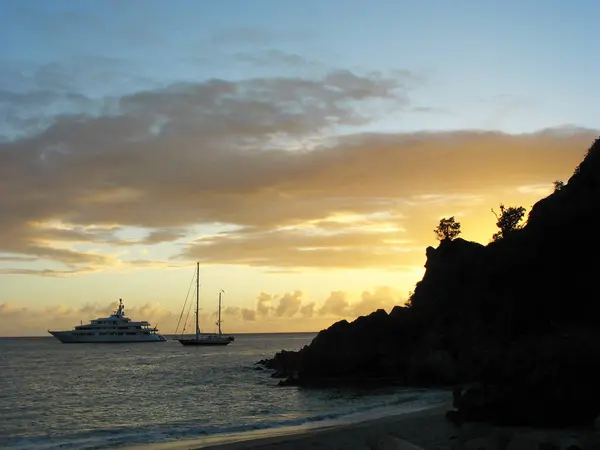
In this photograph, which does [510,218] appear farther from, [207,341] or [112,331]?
[112,331]

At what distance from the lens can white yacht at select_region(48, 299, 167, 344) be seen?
183 m

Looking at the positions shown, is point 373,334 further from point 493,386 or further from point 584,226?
point 493,386

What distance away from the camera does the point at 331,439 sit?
23.0 meters

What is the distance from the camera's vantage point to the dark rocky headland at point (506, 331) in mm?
20422

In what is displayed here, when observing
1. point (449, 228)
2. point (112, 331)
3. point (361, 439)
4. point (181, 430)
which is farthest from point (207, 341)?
point (361, 439)

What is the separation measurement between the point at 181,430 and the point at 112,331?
527ft

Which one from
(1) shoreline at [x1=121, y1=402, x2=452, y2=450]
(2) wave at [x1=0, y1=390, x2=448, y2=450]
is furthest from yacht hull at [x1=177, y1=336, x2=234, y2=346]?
(1) shoreline at [x1=121, y1=402, x2=452, y2=450]

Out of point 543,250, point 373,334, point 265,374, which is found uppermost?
point 543,250

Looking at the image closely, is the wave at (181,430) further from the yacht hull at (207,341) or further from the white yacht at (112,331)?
the white yacht at (112,331)

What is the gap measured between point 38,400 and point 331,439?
31564mm

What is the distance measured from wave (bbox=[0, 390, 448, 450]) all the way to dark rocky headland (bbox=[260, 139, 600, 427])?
20.8ft

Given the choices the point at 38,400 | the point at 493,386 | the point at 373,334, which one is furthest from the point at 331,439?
the point at 373,334

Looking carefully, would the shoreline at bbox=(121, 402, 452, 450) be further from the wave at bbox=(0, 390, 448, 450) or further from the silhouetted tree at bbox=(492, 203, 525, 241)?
the silhouetted tree at bbox=(492, 203, 525, 241)

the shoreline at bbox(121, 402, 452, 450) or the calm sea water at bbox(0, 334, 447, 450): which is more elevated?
the shoreline at bbox(121, 402, 452, 450)
